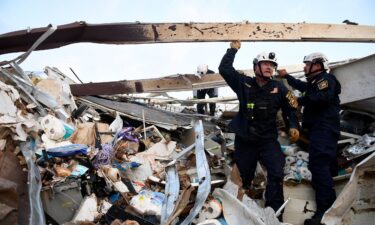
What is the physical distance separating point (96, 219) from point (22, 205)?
85cm

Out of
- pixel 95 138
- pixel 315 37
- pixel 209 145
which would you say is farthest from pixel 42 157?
pixel 315 37

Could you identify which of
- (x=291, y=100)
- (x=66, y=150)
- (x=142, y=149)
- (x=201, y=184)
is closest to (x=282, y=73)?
(x=291, y=100)

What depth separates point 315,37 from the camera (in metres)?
4.45

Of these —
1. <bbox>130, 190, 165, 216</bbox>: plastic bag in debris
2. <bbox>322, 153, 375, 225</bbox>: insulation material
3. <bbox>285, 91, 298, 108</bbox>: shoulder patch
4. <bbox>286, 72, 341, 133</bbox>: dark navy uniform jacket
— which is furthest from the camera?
<bbox>285, 91, 298, 108</bbox>: shoulder patch

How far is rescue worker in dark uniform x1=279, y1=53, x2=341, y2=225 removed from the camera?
3619 mm

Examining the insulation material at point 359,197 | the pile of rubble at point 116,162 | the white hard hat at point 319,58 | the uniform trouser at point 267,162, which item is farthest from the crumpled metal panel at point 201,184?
the white hard hat at point 319,58

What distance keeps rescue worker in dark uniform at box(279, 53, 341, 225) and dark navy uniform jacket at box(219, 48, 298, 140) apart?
259 millimetres

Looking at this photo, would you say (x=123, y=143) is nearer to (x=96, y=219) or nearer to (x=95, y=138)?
(x=95, y=138)

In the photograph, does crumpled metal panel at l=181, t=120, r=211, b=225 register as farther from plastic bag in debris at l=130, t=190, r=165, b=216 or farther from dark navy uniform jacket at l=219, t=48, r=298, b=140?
dark navy uniform jacket at l=219, t=48, r=298, b=140

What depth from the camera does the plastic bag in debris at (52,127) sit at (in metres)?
4.09

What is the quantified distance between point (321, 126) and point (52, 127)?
2.95m

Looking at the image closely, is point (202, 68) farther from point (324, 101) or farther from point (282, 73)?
point (324, 101)

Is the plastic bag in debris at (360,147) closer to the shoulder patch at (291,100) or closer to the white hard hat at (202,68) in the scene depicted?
the shoulder patch at (291,100)

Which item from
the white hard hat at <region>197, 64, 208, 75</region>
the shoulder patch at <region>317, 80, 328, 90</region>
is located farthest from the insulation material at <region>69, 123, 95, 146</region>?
the white hard hat at <region>197, 64, 208, 75</region>
